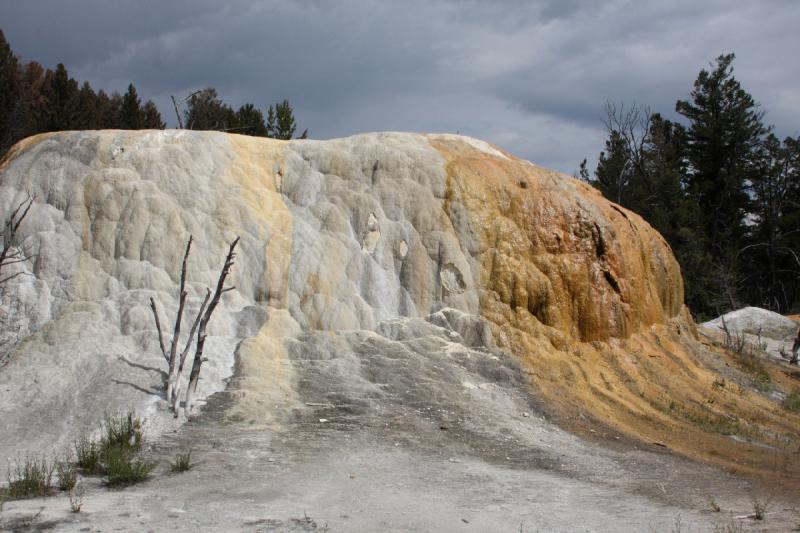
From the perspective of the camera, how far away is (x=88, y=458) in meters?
8.07

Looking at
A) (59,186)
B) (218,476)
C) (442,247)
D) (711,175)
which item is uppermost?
(711,175)

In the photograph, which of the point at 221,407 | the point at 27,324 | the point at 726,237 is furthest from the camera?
the point at 726,237

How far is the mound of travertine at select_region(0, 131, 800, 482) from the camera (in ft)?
34.9

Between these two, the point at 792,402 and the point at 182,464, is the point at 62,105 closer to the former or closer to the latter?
the point at 182,464

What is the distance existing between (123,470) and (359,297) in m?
5.46

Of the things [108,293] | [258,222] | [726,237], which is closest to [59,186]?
[108,293]

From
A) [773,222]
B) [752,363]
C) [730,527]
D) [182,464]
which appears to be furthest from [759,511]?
[773,222]

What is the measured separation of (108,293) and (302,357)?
3143 mm

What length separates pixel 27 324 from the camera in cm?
1088

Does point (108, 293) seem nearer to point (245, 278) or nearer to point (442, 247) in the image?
point (245, 278)

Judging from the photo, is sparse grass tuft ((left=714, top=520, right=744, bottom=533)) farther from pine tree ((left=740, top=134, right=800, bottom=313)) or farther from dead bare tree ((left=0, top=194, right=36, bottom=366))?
pine tree ((left=740, top=134, right=800, bottom=313))

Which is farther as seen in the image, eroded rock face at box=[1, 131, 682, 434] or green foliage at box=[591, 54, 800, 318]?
green foliage at box=[591, 54, 800, 318]

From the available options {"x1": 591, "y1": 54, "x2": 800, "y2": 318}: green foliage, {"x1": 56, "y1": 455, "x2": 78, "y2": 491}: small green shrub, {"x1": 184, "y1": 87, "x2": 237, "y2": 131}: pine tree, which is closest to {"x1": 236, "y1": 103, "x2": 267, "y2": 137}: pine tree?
{"x1": 184, "y1": 87, "x2": 237, "y2": 131}: pine tree

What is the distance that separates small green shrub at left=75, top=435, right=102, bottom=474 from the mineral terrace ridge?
0.63m
